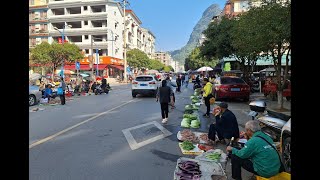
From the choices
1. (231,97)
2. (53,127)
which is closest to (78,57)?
(231,97)

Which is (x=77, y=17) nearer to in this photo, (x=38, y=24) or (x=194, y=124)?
(x=38, y=24)

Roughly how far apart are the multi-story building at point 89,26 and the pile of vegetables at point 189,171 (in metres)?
55.0

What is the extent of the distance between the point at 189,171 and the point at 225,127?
2606 millimetres

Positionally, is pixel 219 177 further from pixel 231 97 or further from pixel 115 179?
pixel 231 97

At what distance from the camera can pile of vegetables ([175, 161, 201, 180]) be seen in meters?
4.73

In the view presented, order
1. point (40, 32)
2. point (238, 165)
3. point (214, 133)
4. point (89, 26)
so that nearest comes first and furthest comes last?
1. point (238, 165)
2. point (214, 133)
3. point (89, 26)
4. point (40, 32)

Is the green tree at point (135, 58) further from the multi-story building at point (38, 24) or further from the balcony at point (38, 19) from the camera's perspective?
the balcony at point (38, 19)

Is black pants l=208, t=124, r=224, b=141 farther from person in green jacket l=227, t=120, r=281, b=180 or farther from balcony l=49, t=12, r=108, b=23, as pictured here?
balcony l=49, t=12, r=108, b=23

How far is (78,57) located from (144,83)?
1031 inches

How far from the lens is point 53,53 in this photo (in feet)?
142

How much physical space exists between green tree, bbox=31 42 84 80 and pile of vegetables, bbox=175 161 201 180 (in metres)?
40.9

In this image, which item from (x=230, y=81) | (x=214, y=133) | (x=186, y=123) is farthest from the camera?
(x=230, y=81)

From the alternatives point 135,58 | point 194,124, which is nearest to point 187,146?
point 194,124

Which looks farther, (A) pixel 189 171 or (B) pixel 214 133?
(B) pixel 214 133
